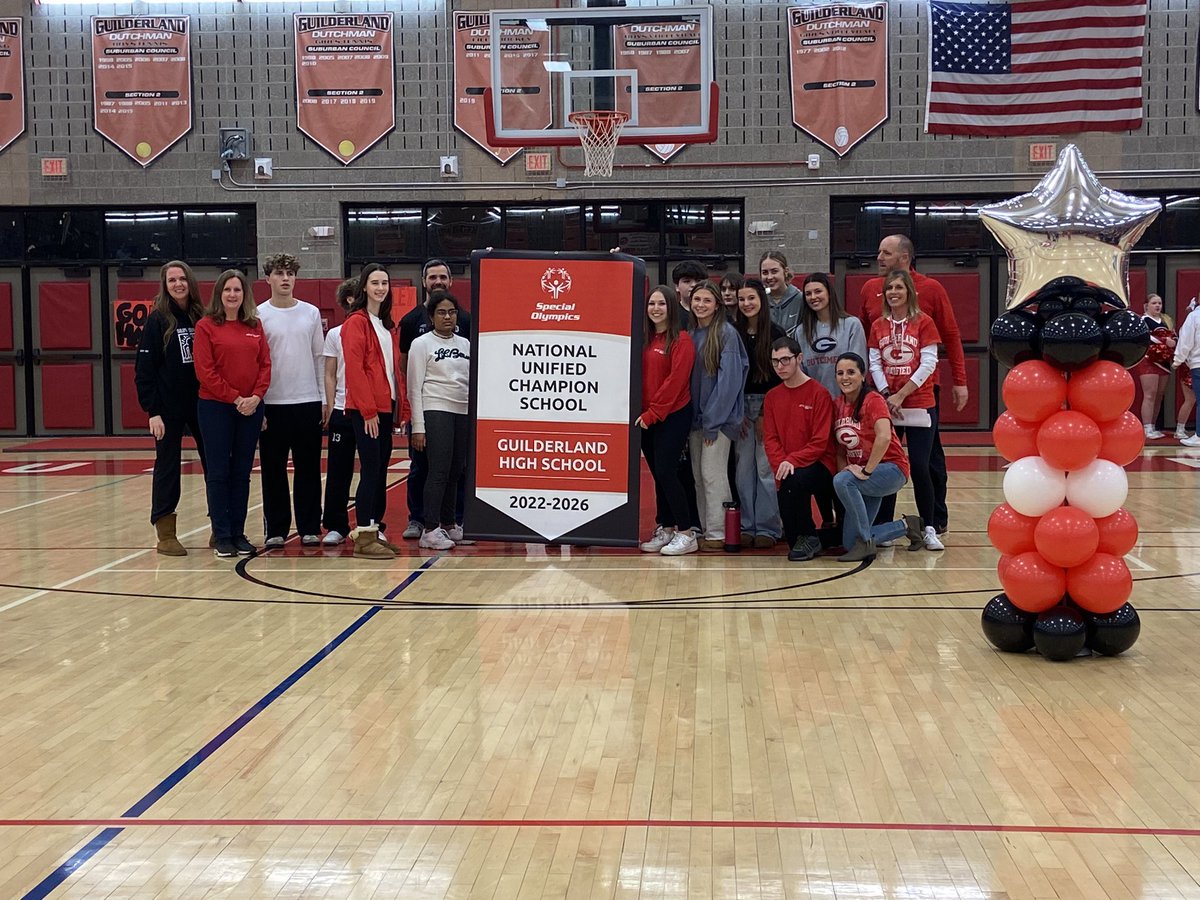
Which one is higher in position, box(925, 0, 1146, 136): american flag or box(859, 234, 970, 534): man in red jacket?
box(925, 0, 1146, 136): american flag

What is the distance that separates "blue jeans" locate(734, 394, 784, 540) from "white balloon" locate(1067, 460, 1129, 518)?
2.61 m

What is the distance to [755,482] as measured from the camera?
7316 mm

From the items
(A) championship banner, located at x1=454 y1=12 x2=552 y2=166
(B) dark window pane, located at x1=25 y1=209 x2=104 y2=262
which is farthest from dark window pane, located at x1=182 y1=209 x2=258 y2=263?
(A) championship banner, located at x1=454 y1=12 x2=552 y2=166

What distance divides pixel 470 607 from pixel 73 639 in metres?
1.68

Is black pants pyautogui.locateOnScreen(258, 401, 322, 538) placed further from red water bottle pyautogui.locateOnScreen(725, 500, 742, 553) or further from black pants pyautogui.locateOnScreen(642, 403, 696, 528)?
red water bottle pyautogui.locateOnScreen(725, 500, 742, 553)

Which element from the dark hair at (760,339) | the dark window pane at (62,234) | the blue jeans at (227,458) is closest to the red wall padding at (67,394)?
the dark window pane at (62,234)

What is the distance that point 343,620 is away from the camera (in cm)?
554

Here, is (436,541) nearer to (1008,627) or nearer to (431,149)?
(1008,627)

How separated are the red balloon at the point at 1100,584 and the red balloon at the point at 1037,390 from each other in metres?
0.57

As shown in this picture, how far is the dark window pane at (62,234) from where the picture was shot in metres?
15.2

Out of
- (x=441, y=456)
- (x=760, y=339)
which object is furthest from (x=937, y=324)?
(x=441, y=456)

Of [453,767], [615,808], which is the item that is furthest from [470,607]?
[615,808]

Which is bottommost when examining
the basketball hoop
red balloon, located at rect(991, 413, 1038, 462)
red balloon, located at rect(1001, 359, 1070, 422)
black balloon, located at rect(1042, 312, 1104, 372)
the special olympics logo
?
red balloon, located at rect(991, 413, 1038, 462)

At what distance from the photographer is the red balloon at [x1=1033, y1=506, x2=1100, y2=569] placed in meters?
4.59
